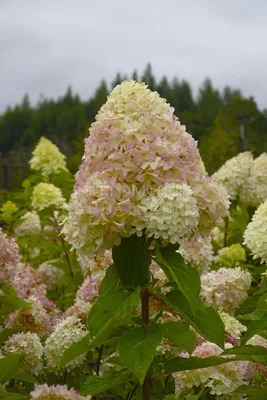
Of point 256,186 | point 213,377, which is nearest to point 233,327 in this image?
point 213,377

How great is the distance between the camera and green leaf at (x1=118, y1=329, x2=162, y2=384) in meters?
1.65

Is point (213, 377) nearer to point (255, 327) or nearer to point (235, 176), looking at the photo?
point (255, 327)

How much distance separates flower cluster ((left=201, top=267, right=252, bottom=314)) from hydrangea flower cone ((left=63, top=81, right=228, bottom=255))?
1216mm

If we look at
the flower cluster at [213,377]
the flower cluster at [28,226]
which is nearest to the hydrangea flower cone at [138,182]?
the flower cluster at [213,377]

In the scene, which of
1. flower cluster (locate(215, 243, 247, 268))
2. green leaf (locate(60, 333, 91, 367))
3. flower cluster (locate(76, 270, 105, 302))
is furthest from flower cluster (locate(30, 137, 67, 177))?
green leaf (locate(60, 333, 91, 367))

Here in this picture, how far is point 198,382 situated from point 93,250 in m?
0.79

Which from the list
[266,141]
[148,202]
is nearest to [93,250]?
[148,202]

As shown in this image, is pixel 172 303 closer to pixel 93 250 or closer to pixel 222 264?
pixel 93 250

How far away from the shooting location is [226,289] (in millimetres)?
3125

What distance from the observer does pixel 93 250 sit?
1.86 meters

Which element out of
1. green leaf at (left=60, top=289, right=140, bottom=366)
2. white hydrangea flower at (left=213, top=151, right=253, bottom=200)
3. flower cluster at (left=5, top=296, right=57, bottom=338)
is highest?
white hydrangea flower at (left=213, top=151, right=253, bottom=200)

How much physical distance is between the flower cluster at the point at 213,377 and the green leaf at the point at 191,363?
1.27 feet

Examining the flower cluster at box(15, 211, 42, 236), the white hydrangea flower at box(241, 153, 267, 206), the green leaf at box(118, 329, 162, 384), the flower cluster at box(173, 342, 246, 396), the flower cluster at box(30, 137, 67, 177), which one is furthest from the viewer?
the flower cluster at box(30, 137, 67, 177)

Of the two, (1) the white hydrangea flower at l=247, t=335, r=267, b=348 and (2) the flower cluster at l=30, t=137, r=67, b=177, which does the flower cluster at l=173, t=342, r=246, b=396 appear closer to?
(1) the white hydrangea flower at l=247, t=335, r=267, b=348
